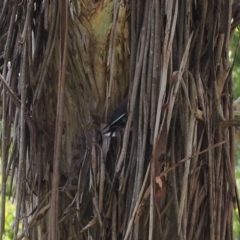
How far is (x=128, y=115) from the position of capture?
0.88m

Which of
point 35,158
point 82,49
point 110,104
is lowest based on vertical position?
point 35,158

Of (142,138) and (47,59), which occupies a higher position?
(47,59)

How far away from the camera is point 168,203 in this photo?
0.88m

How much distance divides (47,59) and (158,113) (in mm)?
257

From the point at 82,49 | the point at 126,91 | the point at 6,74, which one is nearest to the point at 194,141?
the point at 126,91

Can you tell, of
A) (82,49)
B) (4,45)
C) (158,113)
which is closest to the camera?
(158,113)

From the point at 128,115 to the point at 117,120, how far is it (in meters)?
0.04

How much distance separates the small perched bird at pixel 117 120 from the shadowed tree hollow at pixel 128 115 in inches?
0.4

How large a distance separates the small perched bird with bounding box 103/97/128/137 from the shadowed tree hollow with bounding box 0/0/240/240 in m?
0.01

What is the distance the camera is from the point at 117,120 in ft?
2.99

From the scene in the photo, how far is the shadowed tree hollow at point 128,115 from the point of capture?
2.81 ft

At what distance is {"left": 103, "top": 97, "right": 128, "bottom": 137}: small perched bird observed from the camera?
35.8 inches

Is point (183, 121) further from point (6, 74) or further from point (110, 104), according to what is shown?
point (6, 74)

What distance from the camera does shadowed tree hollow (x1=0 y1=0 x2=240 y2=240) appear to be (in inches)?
33.7
